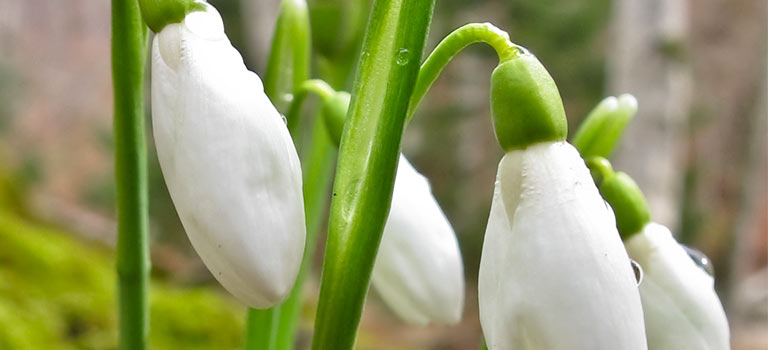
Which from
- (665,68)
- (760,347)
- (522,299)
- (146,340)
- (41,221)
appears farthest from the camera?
(760,347)

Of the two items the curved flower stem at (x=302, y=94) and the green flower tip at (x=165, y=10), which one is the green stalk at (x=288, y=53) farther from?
the green flower tip at (x=165, y=10)

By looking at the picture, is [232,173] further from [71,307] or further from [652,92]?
[652,92]

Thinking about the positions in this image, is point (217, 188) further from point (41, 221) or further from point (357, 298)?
point (41, 221)

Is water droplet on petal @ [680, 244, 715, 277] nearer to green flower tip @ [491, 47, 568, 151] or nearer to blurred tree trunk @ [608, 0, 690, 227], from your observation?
green flower tip @ [491, 47, 568, 151]

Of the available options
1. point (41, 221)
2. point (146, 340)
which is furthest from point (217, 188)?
point (41, 221)

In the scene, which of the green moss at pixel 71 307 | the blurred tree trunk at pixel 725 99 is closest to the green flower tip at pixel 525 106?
the green moss at pixel 71 307
